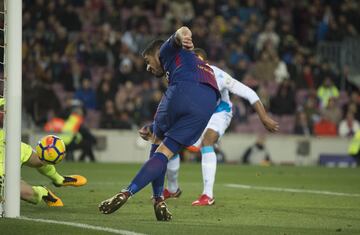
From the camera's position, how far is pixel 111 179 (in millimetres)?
15766

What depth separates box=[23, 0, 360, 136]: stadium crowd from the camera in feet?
78.6

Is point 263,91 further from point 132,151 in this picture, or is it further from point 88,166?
point 88,166

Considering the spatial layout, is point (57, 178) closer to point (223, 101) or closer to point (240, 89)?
point (240, 89)

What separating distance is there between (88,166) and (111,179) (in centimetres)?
436

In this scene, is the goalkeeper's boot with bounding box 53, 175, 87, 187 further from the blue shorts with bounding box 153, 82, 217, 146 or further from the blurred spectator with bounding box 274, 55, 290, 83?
the blurred spectator with bounding box 274, 55, 290, 83

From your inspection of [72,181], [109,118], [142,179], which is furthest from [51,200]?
[109,118]

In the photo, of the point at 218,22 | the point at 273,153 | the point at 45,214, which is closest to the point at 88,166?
the point at 273,153

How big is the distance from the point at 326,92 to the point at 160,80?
16.9 ft

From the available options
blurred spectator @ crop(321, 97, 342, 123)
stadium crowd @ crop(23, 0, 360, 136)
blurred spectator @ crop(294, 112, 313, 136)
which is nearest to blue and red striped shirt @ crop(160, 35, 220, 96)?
stadium crowd @ crop(23, 0, 360, 136)

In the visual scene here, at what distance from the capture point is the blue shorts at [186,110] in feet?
27.6

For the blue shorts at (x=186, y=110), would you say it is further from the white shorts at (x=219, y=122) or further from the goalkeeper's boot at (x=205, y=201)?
the white shorts at (x=219, y=122)

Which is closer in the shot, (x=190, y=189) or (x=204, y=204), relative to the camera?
(x=204, y=204)

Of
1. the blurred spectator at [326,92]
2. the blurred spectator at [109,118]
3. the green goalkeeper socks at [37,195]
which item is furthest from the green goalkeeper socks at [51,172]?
the blurred spectator at [326,92]

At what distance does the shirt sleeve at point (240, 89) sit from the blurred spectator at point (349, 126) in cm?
1515
